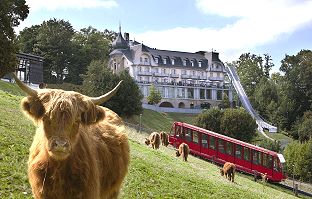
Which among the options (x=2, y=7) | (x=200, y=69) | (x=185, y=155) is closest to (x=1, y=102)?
(x=2, y=7)

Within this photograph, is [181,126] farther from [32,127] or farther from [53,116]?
[53,116]

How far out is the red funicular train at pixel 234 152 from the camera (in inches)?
1435

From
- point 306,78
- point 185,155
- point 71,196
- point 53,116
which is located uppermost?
point 306,78

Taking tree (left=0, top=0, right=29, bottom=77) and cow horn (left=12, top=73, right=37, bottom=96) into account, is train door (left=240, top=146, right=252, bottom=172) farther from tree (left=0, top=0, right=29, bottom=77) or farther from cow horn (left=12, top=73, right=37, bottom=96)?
cow horn (left=12, top=73, right=37, bottom=96)

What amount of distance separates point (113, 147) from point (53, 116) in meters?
2.54

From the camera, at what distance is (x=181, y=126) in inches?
1650

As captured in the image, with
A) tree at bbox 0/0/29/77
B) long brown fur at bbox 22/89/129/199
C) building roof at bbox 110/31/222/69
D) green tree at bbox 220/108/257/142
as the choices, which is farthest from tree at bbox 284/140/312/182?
building roof at bbox 110/31/222/69

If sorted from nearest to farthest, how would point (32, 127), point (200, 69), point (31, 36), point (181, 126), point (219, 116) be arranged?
point (32, 127) < point (181, 126) < point (219, 116) < point (31, 36) < point (200, 69)

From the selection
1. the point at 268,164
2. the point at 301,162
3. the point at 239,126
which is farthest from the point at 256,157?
the point at 239,126

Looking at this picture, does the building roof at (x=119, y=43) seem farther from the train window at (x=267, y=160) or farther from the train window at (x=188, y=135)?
the train window at (x=267, y=160)

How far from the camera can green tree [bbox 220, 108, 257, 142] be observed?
2432 inches

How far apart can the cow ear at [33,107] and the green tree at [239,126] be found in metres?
57.2

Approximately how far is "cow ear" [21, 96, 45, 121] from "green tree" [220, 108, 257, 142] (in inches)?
2253

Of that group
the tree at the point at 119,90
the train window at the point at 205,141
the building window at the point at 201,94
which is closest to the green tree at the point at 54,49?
the tree at the point at 119,90
